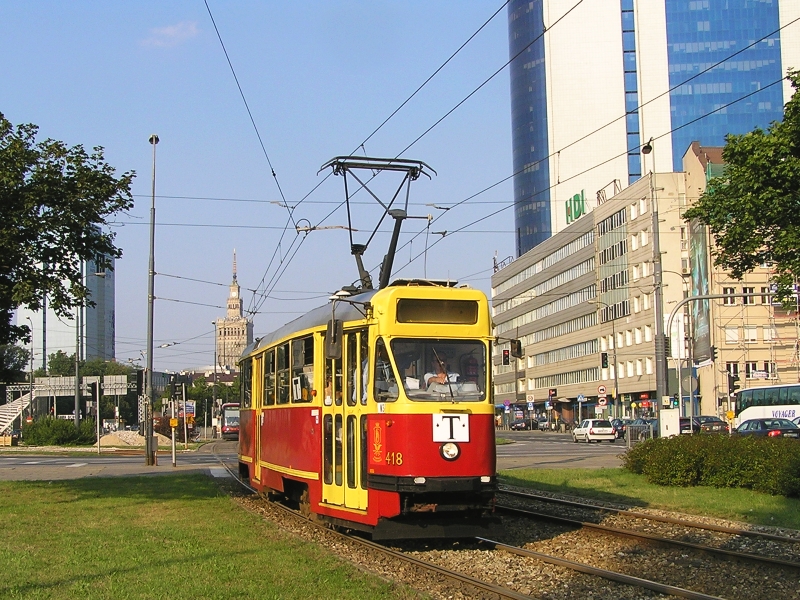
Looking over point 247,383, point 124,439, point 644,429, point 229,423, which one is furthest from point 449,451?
point 229,423

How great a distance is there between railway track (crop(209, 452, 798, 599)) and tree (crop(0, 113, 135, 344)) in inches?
363

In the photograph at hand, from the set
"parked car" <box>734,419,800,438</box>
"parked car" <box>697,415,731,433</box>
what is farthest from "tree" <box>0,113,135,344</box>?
"parked car" <box>697,415,731,433</box>

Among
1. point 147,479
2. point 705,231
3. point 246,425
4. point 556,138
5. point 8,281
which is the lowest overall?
point 147,479

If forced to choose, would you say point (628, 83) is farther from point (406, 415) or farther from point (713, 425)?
point (406, 415)

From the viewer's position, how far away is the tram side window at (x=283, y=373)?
1617 cm

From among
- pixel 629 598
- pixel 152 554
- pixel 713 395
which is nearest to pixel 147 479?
pixel 152 554

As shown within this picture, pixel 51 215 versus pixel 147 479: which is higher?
pixel 51 215

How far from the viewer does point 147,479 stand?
26.3m

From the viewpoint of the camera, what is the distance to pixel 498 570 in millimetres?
11055

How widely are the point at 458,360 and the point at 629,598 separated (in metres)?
4.10

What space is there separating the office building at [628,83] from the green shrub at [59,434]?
71383 millimetres

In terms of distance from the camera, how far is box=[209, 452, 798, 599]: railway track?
970 centimetres

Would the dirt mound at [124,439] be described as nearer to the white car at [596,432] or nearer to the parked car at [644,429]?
the white car at [596,432]

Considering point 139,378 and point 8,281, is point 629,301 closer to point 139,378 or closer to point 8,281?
point 139,378
